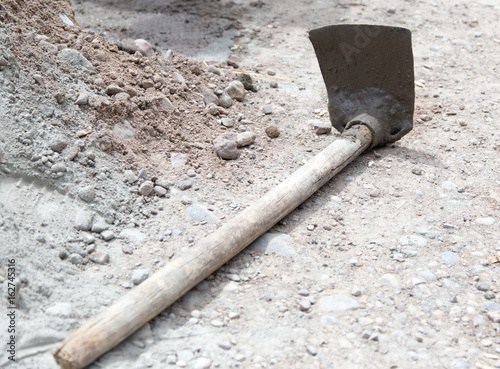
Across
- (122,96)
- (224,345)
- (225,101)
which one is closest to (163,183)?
(122,96)

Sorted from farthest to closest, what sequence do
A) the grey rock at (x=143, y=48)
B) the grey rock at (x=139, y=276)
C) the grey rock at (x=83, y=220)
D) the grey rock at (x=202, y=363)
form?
the grey rock at (x=143, y=48) → the grey rock at (x=83, y=220) → the grey rock at (x=139, y=276) → the grey rock at (x=202, y=363)

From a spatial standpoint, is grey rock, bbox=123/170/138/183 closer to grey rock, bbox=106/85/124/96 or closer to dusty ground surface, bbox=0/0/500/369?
dusty ground surface, bbox=0/0/500/369

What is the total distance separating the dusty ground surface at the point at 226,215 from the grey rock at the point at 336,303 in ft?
0.04

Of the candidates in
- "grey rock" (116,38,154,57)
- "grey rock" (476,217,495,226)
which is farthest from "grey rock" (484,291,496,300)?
"grey rock" (116,38,154,57)

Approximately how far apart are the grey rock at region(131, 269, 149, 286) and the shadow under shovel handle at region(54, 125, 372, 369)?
7.5 inches

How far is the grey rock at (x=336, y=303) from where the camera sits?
8.24 ft

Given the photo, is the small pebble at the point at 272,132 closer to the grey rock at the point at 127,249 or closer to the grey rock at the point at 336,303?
the grey rock at the point at 127,249

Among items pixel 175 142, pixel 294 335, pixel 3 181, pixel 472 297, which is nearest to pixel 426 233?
pixel 472 297

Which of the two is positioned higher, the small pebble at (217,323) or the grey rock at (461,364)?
the small pebble at (217,323)

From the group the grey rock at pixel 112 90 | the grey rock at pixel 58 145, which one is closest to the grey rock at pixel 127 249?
the grey rock at pixel 58 145

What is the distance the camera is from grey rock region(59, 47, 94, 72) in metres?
3.43

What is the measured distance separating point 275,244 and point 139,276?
746 millimetres

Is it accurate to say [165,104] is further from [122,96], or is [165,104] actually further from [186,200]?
[186,200]

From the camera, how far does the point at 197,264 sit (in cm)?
250
